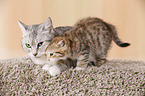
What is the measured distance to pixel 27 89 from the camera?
1.34 metres

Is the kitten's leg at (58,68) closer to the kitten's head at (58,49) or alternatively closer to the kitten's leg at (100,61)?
the kitten's head at (58,49)

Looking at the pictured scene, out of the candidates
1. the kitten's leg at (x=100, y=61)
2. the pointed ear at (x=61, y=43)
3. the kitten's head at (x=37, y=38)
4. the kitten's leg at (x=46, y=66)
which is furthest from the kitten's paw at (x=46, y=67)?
the kitten's leg at (x=100, y=61)

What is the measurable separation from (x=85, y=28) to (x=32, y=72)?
60 cm

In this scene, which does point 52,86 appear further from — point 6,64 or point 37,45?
point 6,64

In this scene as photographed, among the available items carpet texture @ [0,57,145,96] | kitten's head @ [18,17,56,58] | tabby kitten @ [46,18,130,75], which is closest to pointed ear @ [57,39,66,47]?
tabby kitten @ [46,18,130,75]

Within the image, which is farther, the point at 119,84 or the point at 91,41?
the point at 91,41

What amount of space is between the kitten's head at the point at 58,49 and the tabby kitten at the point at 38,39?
0.07 m

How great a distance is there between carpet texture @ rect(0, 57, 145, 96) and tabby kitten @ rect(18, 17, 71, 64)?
6.2 inches

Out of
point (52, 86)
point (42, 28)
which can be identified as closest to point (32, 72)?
point (52, 86)

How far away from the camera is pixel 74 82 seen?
1.33 meters

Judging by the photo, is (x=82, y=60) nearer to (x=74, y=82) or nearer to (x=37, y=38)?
(x=74, y=82)

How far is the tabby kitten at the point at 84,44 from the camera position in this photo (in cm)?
131

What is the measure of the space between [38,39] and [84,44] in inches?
15.0

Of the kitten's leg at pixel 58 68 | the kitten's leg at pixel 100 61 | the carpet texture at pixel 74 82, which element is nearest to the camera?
the carpet texture at pixel 74 82
